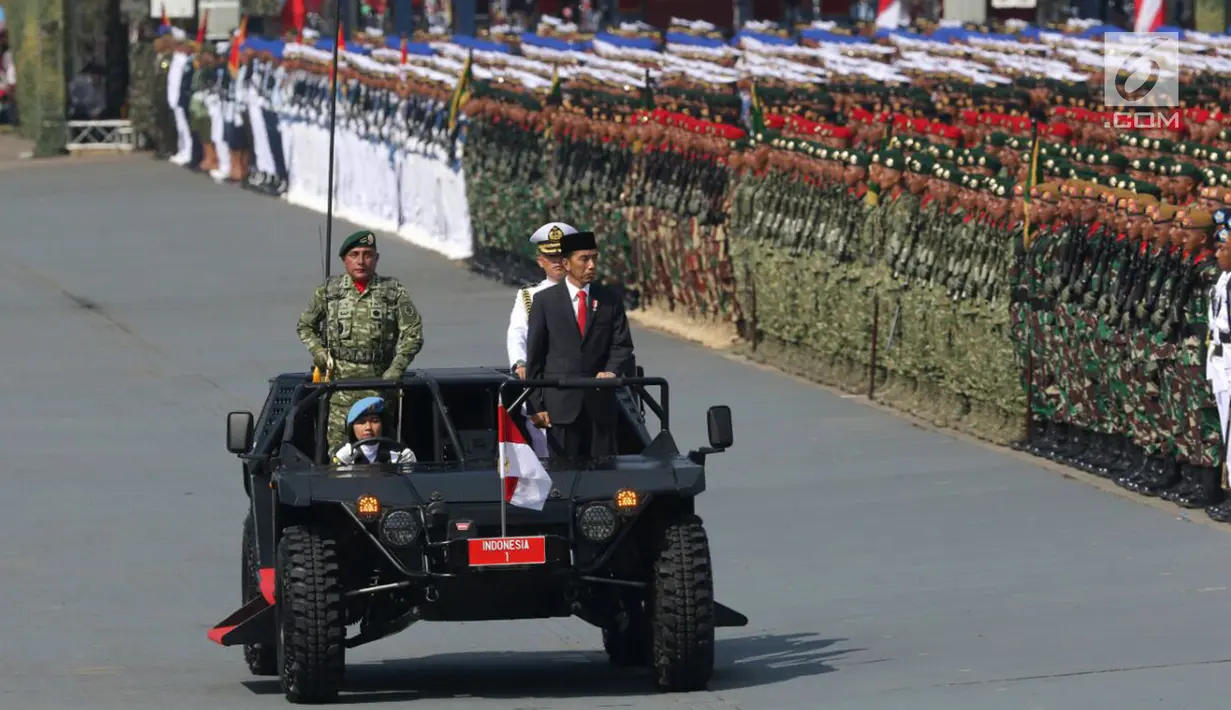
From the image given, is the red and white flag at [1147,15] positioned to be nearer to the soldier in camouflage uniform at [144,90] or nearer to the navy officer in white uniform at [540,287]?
the soldier in camouflage uniform at [144,90]

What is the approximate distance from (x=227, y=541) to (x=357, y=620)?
15.8 ft

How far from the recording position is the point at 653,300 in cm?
2517

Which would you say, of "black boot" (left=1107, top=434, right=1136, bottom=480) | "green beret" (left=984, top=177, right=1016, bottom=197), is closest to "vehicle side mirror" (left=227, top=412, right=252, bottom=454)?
"black boot" (left=1107, top=434, right=1136, bottom=480)

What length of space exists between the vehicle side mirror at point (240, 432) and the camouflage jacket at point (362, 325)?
1106 mm

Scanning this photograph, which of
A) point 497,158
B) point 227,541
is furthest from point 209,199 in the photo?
point 227,541

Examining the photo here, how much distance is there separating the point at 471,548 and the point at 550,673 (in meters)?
1.65

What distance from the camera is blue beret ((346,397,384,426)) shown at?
11.4 m

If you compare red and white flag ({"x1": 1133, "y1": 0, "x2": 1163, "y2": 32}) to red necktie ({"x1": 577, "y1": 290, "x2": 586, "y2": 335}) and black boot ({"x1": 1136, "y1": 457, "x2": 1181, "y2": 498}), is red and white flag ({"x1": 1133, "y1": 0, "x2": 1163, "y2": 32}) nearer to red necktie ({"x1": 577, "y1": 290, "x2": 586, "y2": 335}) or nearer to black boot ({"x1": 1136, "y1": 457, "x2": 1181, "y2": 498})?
black boot ({"x1": 1136, "y1": 457, "x2": 1181, "y2": 498})

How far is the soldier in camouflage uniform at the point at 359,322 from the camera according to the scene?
500 inches

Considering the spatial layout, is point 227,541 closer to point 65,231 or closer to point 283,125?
point 65,231

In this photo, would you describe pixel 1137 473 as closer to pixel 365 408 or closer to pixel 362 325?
pixel 362 325

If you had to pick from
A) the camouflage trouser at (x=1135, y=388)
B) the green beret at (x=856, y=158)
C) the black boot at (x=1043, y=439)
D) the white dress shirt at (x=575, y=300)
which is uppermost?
the white dress shirt at (x=575, y=300)

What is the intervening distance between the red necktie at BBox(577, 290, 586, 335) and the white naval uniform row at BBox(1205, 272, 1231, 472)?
4453mm

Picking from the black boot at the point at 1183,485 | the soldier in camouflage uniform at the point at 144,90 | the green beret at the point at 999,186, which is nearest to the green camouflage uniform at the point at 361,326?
the black boot at the point at 1183,485
